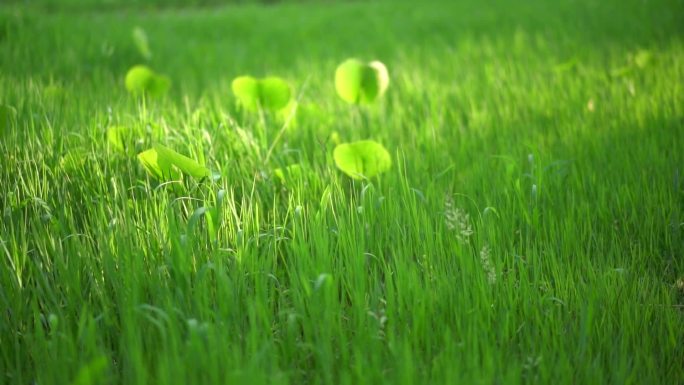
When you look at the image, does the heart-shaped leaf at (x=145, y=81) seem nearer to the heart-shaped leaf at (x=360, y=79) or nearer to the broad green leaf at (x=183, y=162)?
the heart-shaped leaf at (x=360, y=79)

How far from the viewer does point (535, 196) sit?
1731 mm

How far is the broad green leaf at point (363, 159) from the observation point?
1.77m

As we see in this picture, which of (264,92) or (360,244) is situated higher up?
(264,92)

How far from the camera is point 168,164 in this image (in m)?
1.63

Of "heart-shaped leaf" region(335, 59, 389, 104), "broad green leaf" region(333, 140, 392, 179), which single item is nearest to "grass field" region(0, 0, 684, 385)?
"broad green leaf" region(333, 140, 392, 179)

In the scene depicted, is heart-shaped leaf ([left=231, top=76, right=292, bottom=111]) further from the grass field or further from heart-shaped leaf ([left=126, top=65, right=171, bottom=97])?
heart-shaped leaf ([left=126, top=65, right=171, bottom=97])

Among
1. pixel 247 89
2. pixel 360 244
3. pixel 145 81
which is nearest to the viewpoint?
pixel 360 244

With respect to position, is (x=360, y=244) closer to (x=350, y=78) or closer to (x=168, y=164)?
(x=168, y=164)

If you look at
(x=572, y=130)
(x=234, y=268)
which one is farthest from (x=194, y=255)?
(x=572, y=130)

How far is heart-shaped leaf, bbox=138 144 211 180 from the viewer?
156cm

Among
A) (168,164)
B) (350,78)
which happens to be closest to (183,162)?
(168,164)

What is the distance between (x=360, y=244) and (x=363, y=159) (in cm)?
45

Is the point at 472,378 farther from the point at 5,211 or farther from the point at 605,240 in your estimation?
the point at 5,211

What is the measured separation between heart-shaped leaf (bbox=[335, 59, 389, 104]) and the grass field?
17cm
